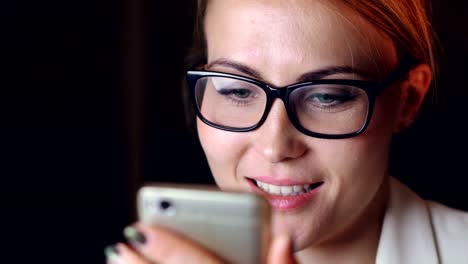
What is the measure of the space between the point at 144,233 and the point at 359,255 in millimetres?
457

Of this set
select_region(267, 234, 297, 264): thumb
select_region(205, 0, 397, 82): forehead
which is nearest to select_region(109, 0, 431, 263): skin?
select_region(205, 0, 397, 82): forehead

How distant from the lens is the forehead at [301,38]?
736mm

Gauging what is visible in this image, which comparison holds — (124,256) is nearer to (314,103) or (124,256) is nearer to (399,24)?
(314,103)

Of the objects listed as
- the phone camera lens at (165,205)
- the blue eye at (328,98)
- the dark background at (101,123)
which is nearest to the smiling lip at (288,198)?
the blue eye at (328,98)

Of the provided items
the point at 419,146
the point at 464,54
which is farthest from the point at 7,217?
the point at 464,54

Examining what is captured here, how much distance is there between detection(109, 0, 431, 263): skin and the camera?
74cm

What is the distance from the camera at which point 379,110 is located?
0.79 m

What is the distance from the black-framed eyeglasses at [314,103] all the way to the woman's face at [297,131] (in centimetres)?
1

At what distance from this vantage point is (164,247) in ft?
1.84

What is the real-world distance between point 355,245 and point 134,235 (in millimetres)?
459

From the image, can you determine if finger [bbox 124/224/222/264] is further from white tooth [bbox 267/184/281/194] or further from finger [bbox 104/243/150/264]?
white tooth [bbox 267/184/281/194]

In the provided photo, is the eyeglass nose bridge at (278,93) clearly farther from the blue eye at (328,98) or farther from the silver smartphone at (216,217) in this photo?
the silver smartphone at (216,217)

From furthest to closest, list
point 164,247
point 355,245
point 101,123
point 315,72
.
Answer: point 101,123
point 355,245
point 315,72
point 164,247

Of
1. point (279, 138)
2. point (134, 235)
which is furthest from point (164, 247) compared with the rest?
point (279, 138)
